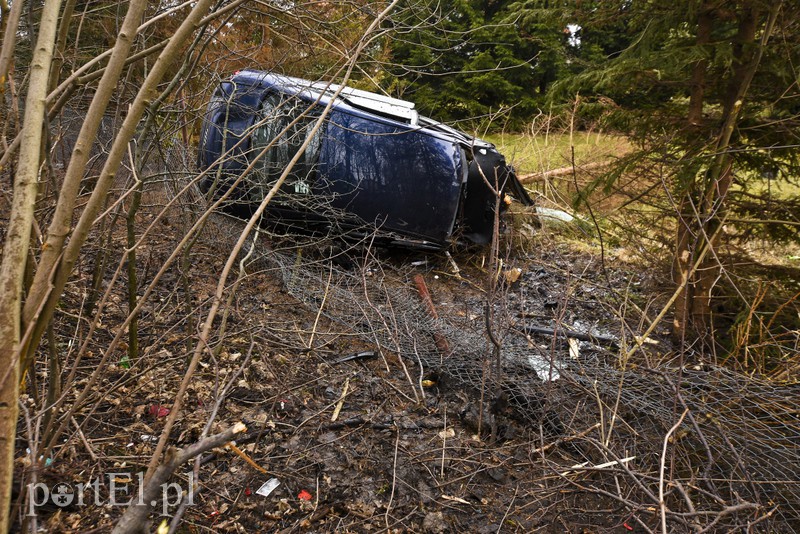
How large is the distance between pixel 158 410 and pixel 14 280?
2.14 metres

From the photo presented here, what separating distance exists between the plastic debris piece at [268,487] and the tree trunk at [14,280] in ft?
5.43

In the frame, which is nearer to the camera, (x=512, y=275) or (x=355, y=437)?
(x=355, y=437)

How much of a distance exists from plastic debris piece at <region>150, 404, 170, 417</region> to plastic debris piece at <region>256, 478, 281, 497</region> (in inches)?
29.5

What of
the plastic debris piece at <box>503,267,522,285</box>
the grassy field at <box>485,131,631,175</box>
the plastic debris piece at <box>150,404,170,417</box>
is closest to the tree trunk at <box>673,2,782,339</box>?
the plastic debris piece at <box>503,267,522,285</box>

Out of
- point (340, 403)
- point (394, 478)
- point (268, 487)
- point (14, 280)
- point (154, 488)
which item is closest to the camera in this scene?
point (14, 280)

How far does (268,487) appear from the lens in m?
2.44

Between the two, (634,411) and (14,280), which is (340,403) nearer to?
(634,411)

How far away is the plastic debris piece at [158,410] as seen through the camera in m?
2.75

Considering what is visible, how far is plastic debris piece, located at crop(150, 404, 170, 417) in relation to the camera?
9.02ft

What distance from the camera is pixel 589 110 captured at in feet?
16.7

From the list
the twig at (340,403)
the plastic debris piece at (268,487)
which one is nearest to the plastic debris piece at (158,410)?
the plastic debris piece at (268,487)

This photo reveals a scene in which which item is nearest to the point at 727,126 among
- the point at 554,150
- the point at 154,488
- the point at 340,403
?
the point at 340,403

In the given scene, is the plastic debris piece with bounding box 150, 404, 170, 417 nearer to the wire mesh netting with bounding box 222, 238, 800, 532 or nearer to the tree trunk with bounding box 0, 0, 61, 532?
the wire mesh netting with bounding box 222, 238, 800, 532

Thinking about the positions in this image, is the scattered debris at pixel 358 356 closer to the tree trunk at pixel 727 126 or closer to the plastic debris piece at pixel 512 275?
the plastic debris piece at pixel 512 275
